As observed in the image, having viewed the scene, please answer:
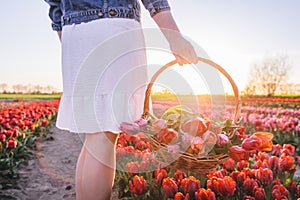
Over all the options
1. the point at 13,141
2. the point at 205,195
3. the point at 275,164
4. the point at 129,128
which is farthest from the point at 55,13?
the point at 13,141

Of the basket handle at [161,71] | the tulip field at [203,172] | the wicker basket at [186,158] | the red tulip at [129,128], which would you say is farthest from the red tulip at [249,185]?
the red tulip at [129,128]

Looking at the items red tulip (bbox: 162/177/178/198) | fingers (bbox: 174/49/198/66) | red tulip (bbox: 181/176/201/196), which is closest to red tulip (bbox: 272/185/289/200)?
red tulip (bbox: 181/176/201/196)

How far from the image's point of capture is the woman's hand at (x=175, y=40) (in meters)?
1.52

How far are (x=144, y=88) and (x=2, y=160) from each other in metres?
2.17

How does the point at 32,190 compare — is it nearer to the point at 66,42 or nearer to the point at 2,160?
the point at 2,160

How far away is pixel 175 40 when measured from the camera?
153cm

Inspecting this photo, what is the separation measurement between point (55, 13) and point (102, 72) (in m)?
0.53

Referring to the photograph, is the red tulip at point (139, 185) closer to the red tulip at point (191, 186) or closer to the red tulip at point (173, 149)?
the red tulip at point (191, 186)

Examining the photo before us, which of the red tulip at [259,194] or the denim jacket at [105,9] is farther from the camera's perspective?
the red tulip at [259,194]

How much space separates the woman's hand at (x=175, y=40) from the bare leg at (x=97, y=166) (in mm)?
439

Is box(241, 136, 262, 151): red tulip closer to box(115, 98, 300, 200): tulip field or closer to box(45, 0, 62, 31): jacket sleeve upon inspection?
box(115, 98, 300, 200): tulip field

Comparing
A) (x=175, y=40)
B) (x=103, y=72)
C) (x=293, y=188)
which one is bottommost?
(x=293, y=188)

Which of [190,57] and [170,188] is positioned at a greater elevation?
[190,57]

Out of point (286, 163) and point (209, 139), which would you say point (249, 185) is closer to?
point (286, 163)
